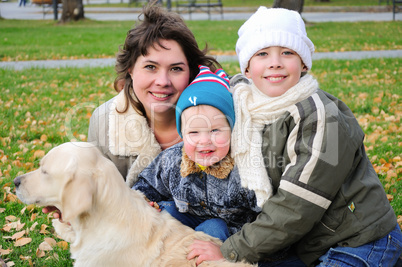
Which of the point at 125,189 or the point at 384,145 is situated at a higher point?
the point at 125,189

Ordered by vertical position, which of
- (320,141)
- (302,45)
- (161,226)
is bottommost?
(161,226)

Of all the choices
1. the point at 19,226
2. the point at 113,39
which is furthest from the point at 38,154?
the point at 113,39

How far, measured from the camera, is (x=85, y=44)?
15.1 metres

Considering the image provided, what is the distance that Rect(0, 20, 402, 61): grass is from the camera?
1301 centimetres

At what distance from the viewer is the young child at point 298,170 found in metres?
2.69

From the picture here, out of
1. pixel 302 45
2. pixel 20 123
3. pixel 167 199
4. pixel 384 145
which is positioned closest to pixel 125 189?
pixel 167 199

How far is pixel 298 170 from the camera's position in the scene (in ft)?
8.80

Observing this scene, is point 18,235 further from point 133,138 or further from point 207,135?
point 207,135

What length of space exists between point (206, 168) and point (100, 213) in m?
0.86

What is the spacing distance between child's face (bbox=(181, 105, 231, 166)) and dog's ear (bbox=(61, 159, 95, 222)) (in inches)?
32.5

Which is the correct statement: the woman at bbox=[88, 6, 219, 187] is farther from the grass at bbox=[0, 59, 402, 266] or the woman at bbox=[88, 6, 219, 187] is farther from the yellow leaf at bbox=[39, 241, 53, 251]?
the grass at bbox=[0, 59, 402, 266]

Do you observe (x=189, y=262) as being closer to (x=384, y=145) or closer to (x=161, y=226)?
(x=161, y=226)

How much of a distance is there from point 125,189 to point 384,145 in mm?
4028

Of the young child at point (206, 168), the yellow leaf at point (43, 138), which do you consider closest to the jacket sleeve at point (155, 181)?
the young child at point (206, 168)
